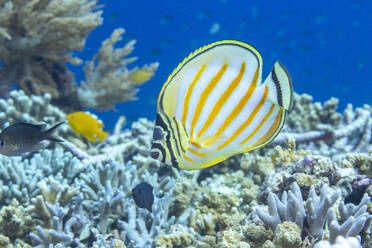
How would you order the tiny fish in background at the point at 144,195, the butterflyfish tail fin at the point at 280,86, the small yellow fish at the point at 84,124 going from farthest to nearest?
1. the small yellow fish at the point at 84,124
2. the tiny fish in background at the point at 144,195
3. the butterflyfish tail fin at the point at 280,86

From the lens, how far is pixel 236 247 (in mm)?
1745

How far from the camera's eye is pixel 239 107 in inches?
63.1

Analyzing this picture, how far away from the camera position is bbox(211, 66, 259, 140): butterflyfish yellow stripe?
62.7 inches

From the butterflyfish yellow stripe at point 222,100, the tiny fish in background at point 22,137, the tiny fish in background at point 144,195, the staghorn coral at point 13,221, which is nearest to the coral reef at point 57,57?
the tiny fish in background at point 22,137

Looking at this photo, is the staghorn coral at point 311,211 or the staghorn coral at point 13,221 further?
the staghorn coral at point 13,221

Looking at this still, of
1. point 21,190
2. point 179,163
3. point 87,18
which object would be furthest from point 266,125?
point 87,18

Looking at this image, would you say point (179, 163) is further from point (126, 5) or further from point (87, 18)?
point (126, 5)

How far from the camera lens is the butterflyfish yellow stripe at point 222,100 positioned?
158 centimetres

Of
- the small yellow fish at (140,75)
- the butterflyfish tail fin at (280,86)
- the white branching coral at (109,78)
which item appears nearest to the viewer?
the butterflyfish tail fin at (280,86)

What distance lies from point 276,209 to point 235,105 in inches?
29.6

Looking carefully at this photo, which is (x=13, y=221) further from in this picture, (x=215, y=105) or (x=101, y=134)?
(x=215, y=105)

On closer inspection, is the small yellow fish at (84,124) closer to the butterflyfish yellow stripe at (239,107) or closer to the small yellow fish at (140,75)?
the small yellow fish at (140,75)

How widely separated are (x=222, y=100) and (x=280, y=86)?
303 mm

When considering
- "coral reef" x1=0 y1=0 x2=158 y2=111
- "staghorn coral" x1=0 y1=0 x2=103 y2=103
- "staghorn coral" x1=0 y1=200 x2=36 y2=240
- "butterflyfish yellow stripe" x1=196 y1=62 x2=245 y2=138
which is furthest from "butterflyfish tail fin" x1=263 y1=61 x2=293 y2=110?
"staghorn coral" x1=0 y1=0 x2=103 y2=103
